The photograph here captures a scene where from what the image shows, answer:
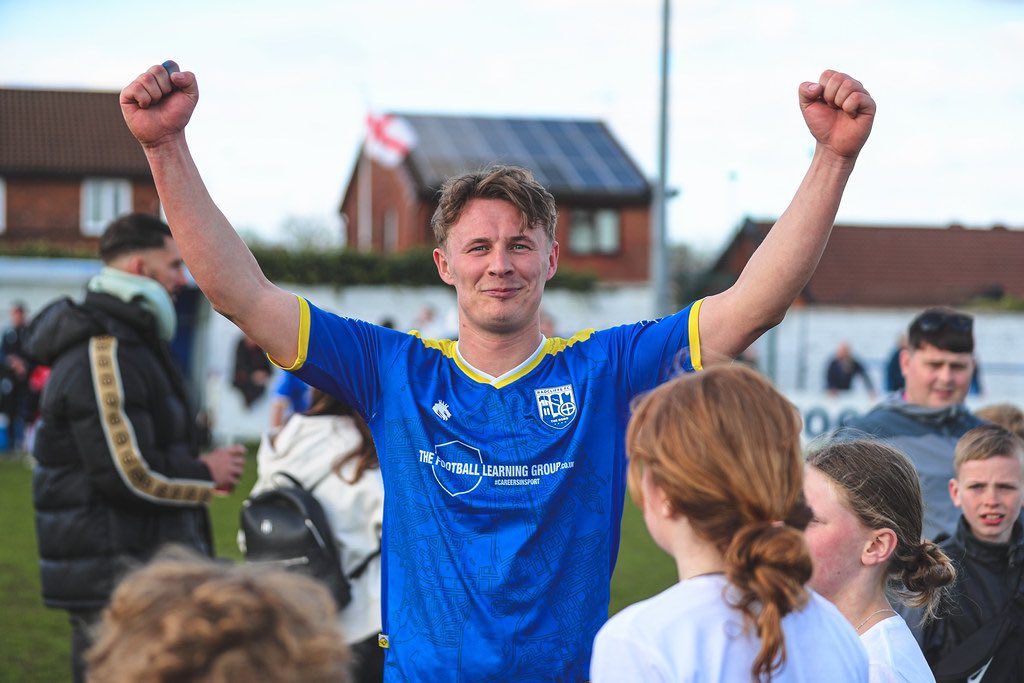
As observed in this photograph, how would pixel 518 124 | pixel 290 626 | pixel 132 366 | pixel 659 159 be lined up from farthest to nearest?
1. pixel 518 124
2. pixel 659 159
3. pixel 132 366
4. pixel 290 626

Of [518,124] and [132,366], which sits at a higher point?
[518,124]

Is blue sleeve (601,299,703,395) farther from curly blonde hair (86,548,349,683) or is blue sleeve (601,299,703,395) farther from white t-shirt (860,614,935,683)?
curly blonde hair (86,548,349,683)

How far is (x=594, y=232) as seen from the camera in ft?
106

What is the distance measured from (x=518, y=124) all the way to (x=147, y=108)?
31.0m

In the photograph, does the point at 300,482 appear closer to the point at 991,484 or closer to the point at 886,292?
the point at 991,484

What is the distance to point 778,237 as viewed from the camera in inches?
103

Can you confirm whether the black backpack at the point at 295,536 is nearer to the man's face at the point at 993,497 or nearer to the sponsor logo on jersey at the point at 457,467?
the sponsor logo on jersey at the point at 457,467

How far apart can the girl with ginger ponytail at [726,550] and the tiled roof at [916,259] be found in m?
31.3

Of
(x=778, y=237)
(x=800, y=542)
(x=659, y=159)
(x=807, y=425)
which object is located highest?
(x=659, y=159)

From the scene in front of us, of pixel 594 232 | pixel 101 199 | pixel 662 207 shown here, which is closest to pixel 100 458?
pixel 662 207

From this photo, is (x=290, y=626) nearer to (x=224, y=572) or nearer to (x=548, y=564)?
(x=224, y=572)

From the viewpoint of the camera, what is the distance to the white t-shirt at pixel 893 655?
2537 mm

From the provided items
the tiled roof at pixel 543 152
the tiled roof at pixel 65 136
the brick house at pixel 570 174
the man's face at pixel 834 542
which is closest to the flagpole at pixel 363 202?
the brick house at pixel 570 174

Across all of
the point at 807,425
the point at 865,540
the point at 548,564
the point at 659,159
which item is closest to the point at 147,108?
the point at 548,564
